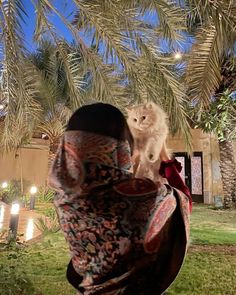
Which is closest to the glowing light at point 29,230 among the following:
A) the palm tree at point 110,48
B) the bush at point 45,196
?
the palm tree at point 110,48

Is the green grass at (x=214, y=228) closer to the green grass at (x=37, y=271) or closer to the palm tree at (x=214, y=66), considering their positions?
the palm tree at (x=214, y=66)

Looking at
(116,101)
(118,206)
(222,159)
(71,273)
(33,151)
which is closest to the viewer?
(118,206)

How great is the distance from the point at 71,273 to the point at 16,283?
1.72 meters

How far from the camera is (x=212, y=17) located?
282 centimetres

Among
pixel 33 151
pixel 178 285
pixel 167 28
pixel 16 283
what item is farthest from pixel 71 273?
pixel 33 151

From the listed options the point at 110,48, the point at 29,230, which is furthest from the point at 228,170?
the point at 110,48

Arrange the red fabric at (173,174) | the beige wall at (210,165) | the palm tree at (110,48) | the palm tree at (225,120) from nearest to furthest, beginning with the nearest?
the red fabric at (173,174) → the palm tree at (110,48) → the palm tree at (225,120) → the beige wall at (210,165)

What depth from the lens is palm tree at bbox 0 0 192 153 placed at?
3.58 m

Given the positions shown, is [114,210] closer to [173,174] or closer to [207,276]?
[173,174]

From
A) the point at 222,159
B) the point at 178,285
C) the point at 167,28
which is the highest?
the point at 167,28

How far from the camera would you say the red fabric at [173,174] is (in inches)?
61.0

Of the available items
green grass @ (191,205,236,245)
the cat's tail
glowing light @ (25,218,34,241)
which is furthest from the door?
the cat's tail

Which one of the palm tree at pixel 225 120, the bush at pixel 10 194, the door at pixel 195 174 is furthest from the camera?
the door at pixel 195 174

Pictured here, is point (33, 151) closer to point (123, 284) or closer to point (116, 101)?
point (116, 101)
